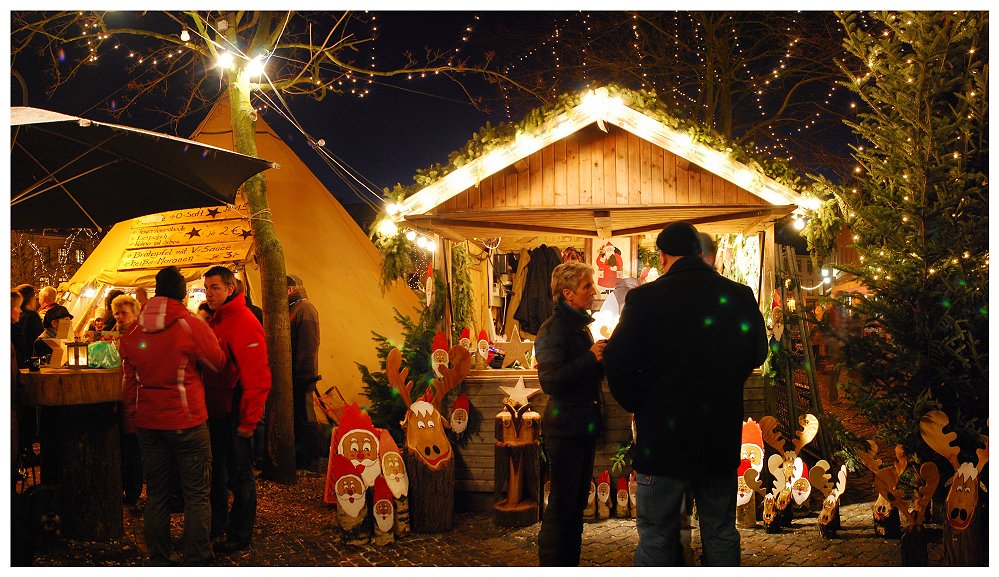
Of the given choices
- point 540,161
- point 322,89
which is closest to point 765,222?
point 540,161

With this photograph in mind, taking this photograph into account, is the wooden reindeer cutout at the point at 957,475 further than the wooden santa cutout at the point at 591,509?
No

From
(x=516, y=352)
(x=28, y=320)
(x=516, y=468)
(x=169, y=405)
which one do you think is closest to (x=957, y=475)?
(x=516, y=468)

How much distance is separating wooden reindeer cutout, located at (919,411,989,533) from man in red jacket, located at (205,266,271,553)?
3832mm

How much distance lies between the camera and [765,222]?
672 cm

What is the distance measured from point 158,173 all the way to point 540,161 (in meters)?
3.12

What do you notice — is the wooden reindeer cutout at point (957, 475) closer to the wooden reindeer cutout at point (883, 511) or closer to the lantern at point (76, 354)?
the wooden reindeer cutout at point (883, 511)

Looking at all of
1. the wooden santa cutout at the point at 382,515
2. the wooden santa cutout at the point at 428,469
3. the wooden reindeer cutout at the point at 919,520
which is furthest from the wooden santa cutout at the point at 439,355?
the wooden reindeer cutout at the point at 919,520

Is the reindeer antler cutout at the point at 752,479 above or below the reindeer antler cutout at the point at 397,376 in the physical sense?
below

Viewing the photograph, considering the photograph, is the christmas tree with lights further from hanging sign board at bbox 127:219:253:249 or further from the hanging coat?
hanging sign board at bbox 127:219:253:249

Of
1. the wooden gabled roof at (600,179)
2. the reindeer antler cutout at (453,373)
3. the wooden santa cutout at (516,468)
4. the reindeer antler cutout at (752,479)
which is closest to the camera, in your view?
the reindeer antler cutout at (752,479)

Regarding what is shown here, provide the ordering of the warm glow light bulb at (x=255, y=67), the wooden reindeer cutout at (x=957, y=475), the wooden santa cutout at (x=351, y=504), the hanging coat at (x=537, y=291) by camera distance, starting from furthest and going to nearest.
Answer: the hanging coat at (x=537, y=291) → the warm glow light bulb at (x=255, y=67) → the wooden santa cutout at (x=351, y=504) → the wooden reindeer cutout at (x=957, y=475)

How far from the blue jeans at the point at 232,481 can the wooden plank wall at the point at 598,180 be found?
2.78 m

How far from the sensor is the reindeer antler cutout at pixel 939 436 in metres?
3.98

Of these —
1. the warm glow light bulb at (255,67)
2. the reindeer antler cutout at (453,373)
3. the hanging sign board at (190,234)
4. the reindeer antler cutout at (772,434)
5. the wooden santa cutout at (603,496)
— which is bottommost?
the wooden santa cutout at (603,496)
